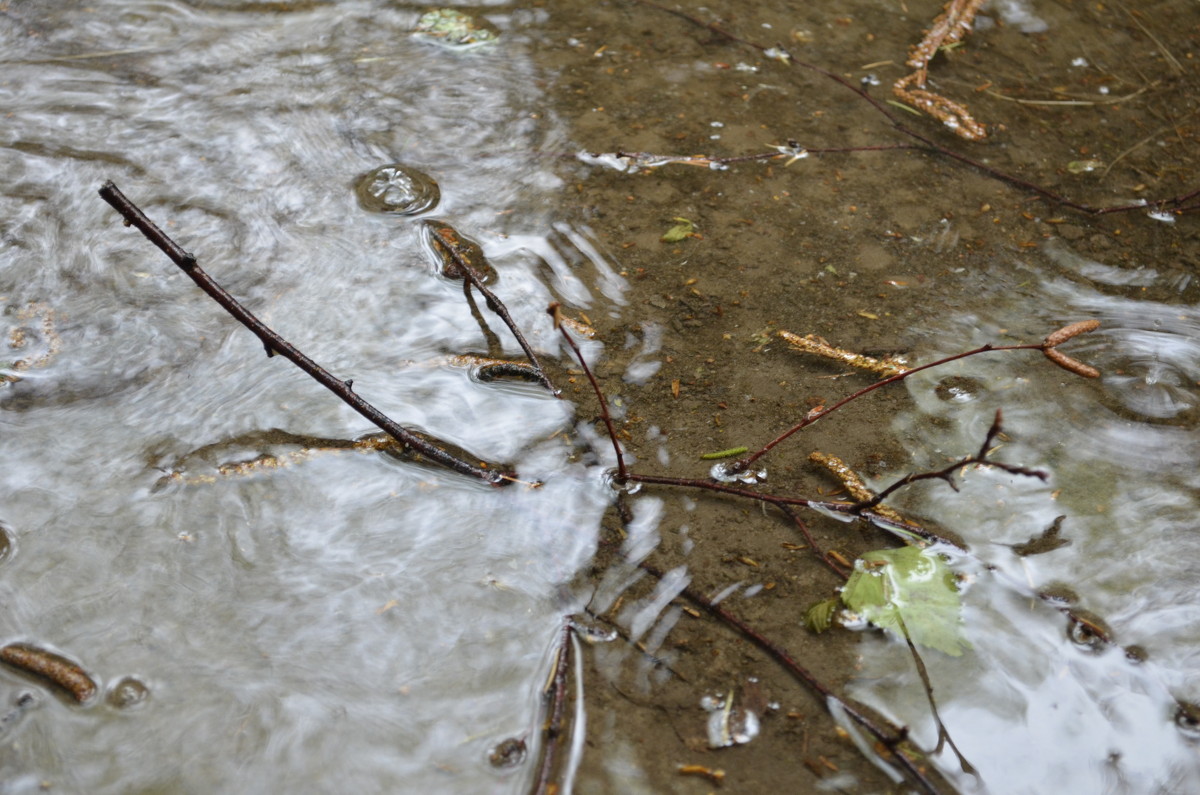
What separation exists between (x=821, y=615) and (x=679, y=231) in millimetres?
1429

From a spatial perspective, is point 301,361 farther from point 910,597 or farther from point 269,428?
point 910,597

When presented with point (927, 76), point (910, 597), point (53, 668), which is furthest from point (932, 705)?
point (927, 76)

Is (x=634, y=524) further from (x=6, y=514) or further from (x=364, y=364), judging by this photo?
(x=6, y=514)

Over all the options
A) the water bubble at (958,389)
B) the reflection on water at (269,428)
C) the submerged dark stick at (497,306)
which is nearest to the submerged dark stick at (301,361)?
the reflection on water at (269,428)

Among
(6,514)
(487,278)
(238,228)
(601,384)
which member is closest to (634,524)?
(601,384)

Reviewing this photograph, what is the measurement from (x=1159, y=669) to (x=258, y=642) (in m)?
1.95

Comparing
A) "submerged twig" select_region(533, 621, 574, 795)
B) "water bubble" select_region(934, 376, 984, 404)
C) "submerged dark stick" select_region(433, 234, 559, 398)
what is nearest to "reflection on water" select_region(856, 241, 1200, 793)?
"water bubble" select_region(934, 376, 984, 404)

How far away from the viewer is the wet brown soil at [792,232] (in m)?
1.85

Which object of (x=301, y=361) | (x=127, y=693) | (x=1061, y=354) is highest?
(x=1061, y=354)

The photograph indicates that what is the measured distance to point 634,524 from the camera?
2.10 m

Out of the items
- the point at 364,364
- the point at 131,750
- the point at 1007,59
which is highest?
the point at 1007,59

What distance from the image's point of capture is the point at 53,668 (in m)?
1.79

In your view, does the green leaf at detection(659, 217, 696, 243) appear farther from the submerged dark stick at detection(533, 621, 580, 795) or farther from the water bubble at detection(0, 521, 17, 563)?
the water bubble at detection(0, 521, 17, 563)

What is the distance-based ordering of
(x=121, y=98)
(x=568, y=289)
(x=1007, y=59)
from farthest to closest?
(x=1007, y=59)
(x=121, y=98)
(x=568, y=289)
